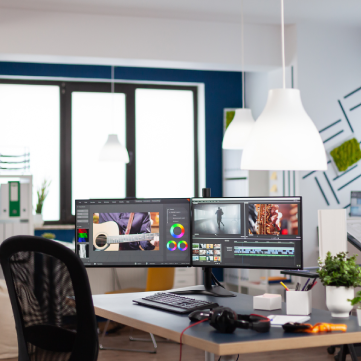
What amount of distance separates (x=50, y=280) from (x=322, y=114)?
4.00m

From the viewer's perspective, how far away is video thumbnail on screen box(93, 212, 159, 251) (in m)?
2.63

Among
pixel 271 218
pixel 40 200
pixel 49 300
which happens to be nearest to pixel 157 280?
pixel 40 200

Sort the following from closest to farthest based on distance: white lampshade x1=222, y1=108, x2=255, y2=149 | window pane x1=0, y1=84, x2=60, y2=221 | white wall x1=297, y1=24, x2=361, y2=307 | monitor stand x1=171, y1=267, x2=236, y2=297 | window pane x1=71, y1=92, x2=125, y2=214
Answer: monitor stand x1=171, y1=267, x2=236, y2=297 → white lampshade x1=222, y1=108, x2=255, y2=149 → white wall x1=297, y1=24, x2=361, y2=307 → window pane x1=0, y1=84, x2=60, y2=221 → window pane x1=71, y1=92, x2=125, y2=214

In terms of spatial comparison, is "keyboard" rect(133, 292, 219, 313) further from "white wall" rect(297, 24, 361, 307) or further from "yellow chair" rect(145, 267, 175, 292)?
"white wall" rect(297, 24, 361, 307)

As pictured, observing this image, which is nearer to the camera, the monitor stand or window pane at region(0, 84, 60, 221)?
the monitor stand

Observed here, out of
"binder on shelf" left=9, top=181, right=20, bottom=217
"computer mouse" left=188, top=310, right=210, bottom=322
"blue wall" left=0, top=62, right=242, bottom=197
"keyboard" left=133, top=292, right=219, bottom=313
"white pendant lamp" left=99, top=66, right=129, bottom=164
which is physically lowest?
"keyboard" left=133, top=292, right=219, bottom=313

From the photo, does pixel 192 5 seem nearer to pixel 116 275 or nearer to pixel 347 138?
pixel 347 138

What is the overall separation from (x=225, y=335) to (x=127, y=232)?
1.01 m

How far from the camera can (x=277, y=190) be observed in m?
5.62

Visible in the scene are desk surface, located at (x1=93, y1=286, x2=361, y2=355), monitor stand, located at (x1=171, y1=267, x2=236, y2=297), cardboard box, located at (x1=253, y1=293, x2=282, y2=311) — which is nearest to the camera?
desk surface, located at (x1=93, y1=286, x2=361, y2=355)

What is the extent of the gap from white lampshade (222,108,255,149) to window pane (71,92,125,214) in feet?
9.42

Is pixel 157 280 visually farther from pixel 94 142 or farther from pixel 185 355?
pixel 94 142

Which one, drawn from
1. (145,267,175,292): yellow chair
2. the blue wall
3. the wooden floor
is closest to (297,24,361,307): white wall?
the wooden floor

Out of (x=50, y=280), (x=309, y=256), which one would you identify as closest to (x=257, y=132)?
(x=50, y=280)
